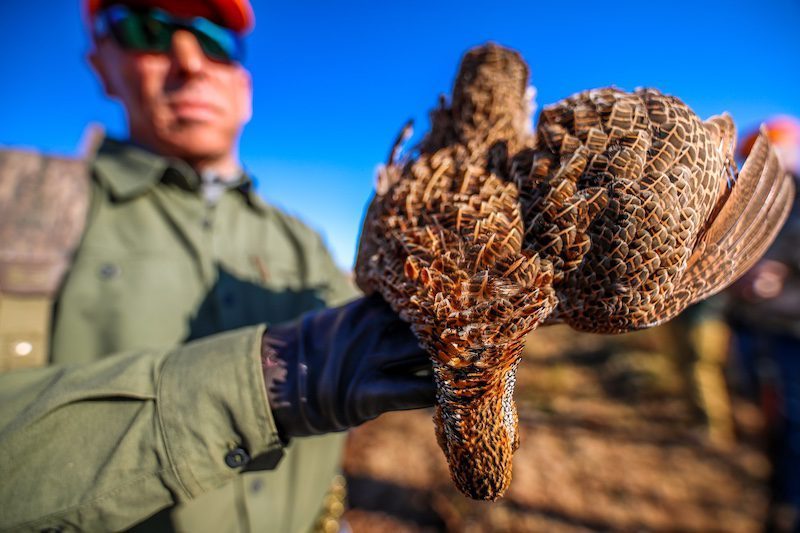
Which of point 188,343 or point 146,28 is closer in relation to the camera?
point 188,343

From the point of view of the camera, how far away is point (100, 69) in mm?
2621

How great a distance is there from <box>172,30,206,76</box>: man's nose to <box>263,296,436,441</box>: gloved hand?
191 cm

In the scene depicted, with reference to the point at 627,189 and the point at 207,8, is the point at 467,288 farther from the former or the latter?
the point at 207,8

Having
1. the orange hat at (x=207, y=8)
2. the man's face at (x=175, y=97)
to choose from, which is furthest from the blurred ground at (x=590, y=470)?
the orange hat at (x=207, y=8)

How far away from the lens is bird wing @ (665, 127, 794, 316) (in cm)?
118

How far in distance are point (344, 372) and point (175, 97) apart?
2.03 m

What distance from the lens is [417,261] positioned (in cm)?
104

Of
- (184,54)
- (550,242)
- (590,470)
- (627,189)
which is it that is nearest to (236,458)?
(550,242)

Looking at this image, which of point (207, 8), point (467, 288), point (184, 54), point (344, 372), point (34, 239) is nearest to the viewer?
point (467, 288)

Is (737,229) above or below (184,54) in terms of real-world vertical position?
below

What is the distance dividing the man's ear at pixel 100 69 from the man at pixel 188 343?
0.02m

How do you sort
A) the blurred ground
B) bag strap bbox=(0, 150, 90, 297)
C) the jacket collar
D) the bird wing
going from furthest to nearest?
1. the blurred ground
2. the jacket collar
3. bag strap bbox=(0, 150, 90, 297)
4. the bird wing

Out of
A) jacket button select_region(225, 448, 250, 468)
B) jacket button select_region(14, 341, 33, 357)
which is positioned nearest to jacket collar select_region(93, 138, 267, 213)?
jacket button select_region(14, 341, 33, 357)

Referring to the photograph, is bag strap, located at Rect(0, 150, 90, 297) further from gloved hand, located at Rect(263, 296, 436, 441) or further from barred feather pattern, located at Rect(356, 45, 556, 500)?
barred feather pattern, located at Rect(356, 45, 556, 500)
